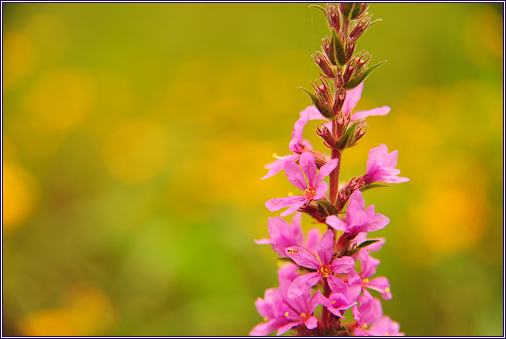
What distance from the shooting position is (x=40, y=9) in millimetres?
6887

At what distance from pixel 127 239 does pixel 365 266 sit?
2.95 m

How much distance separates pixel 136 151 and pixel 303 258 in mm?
3968

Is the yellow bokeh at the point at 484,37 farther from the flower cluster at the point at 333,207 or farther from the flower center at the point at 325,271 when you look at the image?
the flower center at the point at 325,271

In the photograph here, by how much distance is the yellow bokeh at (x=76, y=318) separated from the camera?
3223 millimetres

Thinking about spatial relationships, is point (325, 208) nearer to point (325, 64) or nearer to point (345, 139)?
point (345, 139)

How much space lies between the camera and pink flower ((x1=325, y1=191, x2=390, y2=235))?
1179 mm

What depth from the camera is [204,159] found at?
15.3ft

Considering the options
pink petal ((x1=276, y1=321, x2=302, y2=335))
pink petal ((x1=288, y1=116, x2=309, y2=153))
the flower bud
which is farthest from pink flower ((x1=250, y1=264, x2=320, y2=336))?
the flower bud

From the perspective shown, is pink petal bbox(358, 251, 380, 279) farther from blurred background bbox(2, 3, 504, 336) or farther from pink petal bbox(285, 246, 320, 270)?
blurred background bbox(2, 3, 504, 336)

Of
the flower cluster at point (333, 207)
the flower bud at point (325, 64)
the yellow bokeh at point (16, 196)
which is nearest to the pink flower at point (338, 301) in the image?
the flower cluster at point (333, 207)

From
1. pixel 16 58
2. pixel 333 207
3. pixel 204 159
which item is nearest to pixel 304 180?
pixel 333 207

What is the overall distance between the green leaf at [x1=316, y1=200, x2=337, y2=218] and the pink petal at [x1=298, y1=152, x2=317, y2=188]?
13 centimetres

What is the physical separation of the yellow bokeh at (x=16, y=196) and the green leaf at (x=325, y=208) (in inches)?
158

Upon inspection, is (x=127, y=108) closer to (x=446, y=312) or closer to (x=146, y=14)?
(x=146, y=14)
